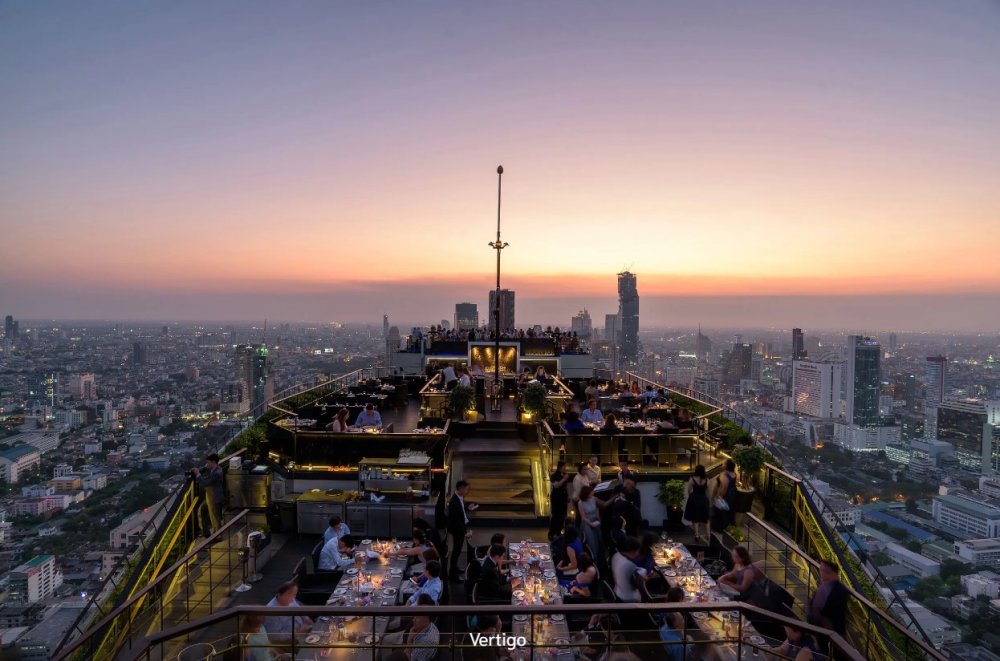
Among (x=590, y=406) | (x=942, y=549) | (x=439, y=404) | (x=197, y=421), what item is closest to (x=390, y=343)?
(x=197, y=421)

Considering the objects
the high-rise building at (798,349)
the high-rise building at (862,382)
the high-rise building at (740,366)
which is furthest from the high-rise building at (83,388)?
the high-rise building at (798,349)

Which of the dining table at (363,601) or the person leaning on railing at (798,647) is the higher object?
the person leaning on railing at (798,647)

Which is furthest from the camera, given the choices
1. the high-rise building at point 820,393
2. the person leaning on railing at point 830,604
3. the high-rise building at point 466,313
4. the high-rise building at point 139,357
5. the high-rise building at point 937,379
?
the high-rise building at point 466,313

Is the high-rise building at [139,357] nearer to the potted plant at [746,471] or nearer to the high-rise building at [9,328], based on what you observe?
the high-rise building at [9,328]

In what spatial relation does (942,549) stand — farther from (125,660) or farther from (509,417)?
(125,660)

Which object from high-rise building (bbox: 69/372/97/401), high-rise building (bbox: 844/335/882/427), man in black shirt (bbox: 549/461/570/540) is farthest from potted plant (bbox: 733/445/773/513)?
high-rise building (bbox: 69/372/97/401)

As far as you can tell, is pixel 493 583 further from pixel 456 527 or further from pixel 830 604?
pixel 830 604
